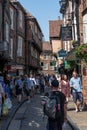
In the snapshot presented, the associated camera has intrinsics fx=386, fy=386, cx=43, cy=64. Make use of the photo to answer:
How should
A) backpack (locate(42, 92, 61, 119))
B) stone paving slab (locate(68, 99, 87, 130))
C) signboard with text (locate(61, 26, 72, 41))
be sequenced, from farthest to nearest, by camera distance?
signboard with text (locate(61, 26, 72, 41)) → stone paving slab (locate(68, 99, 87, 130)) → backpack (locate(42, 92, 61, 119))

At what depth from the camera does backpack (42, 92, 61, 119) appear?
782cm

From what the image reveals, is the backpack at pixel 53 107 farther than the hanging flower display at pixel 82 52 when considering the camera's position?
No

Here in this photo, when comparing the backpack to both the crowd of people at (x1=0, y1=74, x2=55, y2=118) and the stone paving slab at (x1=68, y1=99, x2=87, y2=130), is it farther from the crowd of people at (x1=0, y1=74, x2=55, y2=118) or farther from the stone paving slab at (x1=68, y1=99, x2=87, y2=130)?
the crowd of people at (x1=0, y1=74, x2=55, y2=118)

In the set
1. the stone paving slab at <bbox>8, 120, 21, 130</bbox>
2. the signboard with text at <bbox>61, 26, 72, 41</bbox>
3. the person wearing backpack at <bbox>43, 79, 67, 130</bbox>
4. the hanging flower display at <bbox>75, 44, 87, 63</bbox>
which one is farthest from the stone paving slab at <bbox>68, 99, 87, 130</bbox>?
the signboard with text at <bbox>61, 26, 72, 41</bbox>

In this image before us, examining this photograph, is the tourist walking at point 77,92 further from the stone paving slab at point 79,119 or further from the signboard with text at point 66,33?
the signboard with text at point 66,33

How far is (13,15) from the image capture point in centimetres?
3841

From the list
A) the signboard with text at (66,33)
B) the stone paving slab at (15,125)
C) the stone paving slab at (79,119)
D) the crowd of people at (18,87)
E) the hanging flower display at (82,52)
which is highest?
the signboard with text at (66,33)

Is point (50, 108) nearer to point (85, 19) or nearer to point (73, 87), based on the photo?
point (73, 87)

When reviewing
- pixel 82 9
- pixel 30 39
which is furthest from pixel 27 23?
pixel 82 9

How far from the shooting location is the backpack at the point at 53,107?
782 centimetres

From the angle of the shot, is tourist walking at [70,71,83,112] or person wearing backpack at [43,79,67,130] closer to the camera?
person wearing backpack at [43,79,67,130]

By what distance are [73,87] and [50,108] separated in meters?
7.37

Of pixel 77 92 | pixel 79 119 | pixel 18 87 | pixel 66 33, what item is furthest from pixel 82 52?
pixel 66 33

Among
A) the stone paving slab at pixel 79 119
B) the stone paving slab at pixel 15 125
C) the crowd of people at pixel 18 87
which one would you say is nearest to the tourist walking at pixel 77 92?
the stone paving slab at pixel 79 119
